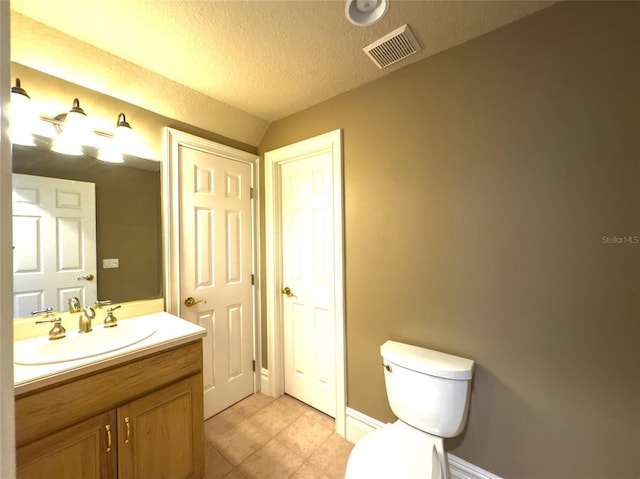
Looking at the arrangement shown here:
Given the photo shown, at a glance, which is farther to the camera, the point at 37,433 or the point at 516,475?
the point at 516,475

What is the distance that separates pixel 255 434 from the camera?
1694mm

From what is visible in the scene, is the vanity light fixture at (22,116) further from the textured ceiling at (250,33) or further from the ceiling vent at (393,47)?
the ceiling vent at (393,47)

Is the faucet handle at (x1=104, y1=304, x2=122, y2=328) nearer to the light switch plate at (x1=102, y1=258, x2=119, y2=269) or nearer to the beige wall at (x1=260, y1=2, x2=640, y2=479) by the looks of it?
the light switch plate at (x1=102, y1=258, x2=119, y2=269)

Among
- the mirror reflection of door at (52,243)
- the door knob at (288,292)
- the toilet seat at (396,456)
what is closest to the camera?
the toilet seat at (396,456)

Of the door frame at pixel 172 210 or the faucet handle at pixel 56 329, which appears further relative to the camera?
the door frame at pixel 172 210

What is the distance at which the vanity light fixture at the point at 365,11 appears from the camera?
1.02m

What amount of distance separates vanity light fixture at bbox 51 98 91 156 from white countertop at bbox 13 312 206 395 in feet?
3.13

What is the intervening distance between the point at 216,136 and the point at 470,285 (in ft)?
6.50

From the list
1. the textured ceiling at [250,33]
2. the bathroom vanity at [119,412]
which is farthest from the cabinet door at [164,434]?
the textured ceiling at [250,33]

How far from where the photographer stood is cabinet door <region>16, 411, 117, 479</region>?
2.78ft

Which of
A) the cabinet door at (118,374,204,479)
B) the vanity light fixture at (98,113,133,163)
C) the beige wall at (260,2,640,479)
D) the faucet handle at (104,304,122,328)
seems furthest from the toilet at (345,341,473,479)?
the vanity light fixture at (98,113,133,163)

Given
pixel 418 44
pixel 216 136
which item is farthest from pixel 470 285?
pixel 216 136

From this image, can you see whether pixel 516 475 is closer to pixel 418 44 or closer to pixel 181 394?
pixel 181 394

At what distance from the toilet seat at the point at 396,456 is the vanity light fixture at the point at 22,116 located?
6.73 ft
